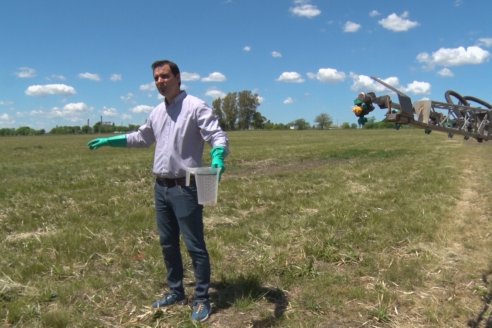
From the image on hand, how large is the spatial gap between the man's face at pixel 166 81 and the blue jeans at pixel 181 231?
3.17 feet

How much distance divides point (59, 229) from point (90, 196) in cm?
355

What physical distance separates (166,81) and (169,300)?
2.33 m

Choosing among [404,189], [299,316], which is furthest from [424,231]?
[404,189]

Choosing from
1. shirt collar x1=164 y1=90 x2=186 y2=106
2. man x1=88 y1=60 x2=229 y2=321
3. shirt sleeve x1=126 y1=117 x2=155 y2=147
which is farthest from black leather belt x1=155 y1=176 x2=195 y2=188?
shirt collar x1=164 y1=90 x2=186 y2=106

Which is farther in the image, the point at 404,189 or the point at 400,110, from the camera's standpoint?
the point at 404,189

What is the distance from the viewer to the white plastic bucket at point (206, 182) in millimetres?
4598

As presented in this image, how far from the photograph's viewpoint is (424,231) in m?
8.11

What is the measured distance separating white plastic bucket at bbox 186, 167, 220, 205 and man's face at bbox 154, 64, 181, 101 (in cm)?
84

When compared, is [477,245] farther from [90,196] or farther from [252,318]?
[90,196]

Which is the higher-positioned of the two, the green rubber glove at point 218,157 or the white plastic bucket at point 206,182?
the green rubber glove at point 218,157

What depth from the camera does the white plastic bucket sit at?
4598 mm

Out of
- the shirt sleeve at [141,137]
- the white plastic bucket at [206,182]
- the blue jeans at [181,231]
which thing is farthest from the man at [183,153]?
the shirt sleeve at [141,137]

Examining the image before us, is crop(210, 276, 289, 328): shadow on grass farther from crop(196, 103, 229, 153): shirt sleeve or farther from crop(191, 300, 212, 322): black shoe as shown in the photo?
crop(196, 103, 229, 153): shirt sleeve

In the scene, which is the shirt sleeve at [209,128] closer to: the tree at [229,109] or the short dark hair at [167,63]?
the short dark hair at [167,63]
